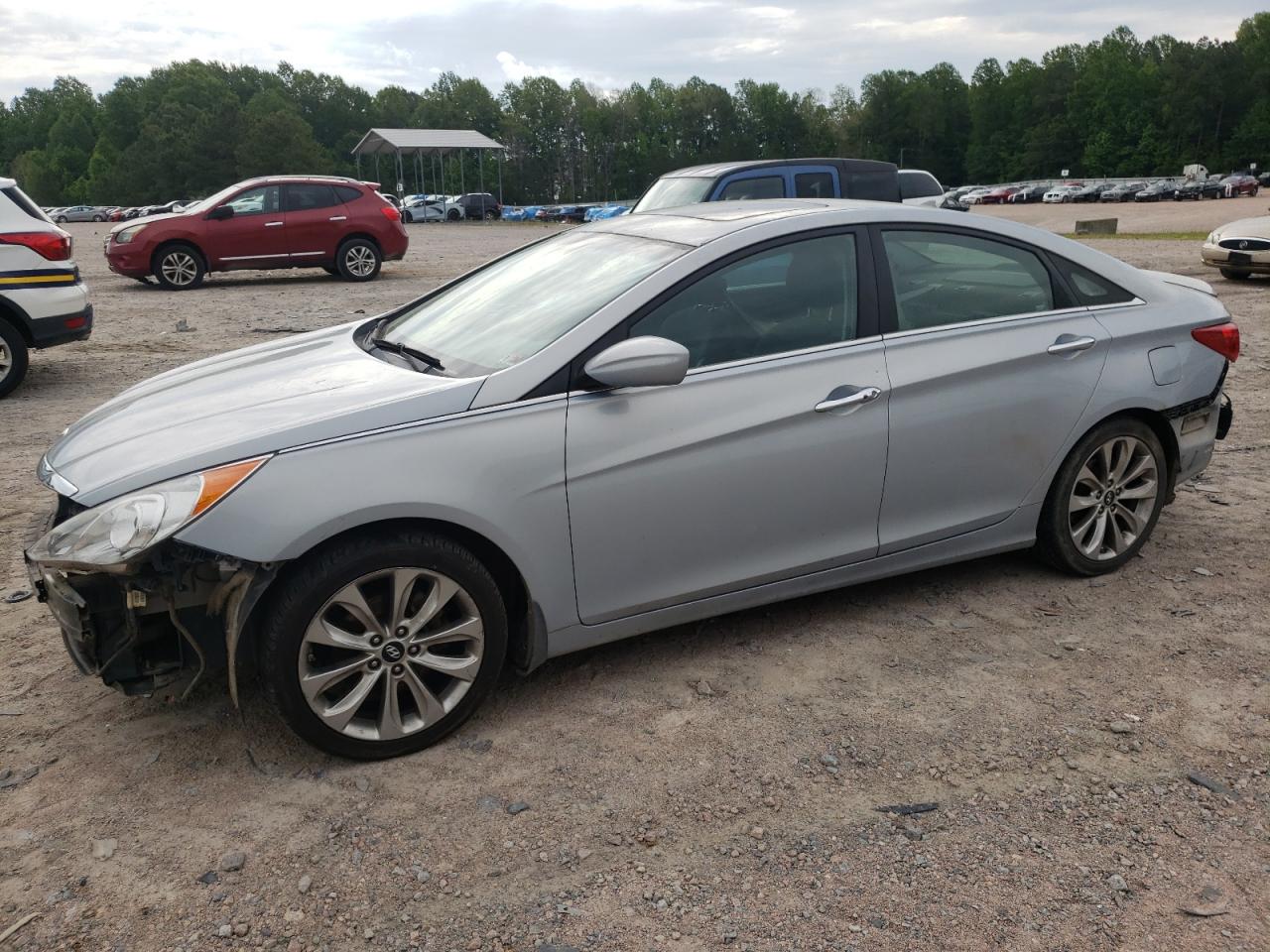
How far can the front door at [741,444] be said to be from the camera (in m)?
3.34

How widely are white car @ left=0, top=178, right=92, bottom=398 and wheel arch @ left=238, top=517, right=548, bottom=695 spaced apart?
6.71 meters

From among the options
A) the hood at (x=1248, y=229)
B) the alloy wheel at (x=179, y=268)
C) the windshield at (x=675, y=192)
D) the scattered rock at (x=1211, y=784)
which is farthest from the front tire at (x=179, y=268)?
the scattered rock at (x=1211, y=784)

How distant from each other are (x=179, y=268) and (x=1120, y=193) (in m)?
68.0

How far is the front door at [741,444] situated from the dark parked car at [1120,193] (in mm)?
74023

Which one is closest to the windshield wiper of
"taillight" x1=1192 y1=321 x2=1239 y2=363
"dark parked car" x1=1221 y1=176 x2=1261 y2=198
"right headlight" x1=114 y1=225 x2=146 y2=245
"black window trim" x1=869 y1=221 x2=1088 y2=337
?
"black window trim" x1=869 y1=221 x2=1088 y2=337

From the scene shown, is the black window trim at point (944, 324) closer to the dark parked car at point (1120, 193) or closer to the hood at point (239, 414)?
the hood at point (239, 414)

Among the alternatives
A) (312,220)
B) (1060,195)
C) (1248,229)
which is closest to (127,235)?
(312,220)

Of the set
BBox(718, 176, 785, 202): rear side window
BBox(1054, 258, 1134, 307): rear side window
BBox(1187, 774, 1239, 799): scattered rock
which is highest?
BBox(718, 176, 785, 202): rear side window

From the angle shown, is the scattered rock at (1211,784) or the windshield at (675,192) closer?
the scattered rock at (1211,784)

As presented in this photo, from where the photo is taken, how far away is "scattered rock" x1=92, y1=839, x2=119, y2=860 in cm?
279

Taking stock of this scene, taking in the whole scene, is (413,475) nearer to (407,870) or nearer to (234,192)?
(407,870)

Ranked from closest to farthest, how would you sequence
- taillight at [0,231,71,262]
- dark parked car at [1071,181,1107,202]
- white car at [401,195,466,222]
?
taillight at [0,231,71,262]
white car at [401,195,466,222]
dark parked car at [1071,181,1107,202]

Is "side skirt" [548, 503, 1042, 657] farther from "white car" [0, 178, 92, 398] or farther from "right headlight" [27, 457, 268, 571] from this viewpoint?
"white car" [0, 178, 92, 398]

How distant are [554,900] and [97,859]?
1.20 meters
